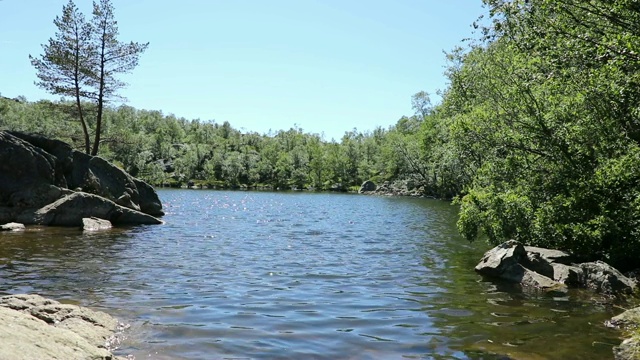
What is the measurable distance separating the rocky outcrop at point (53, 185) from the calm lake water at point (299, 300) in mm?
4361

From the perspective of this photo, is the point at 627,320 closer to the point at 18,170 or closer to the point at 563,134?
the point at 563,134

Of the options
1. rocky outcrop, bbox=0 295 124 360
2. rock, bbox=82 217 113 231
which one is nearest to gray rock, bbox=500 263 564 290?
rocky outcrop, bbox=0 295 124 360

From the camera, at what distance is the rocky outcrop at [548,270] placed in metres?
15.3

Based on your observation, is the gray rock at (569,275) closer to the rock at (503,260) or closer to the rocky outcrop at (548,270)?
the rocky outcrop at (548,270)

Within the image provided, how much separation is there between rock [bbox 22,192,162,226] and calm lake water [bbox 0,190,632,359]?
12.6 ft

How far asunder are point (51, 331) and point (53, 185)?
2457 cm

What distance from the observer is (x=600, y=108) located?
17.0 meters

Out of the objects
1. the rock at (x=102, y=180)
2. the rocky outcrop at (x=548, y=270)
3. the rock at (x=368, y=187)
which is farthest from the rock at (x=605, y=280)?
the rock at (x=368, y=187)

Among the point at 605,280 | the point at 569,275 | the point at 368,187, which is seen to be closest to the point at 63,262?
the point at 569,275

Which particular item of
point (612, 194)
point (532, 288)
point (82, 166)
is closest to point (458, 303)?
point (532, 288)

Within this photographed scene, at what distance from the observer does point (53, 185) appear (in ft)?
94.3

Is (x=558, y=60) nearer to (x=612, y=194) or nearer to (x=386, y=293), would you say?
(x=612, y=194)

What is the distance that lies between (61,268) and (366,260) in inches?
480

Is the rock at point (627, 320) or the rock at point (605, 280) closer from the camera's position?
the rock at point (627, 320)
